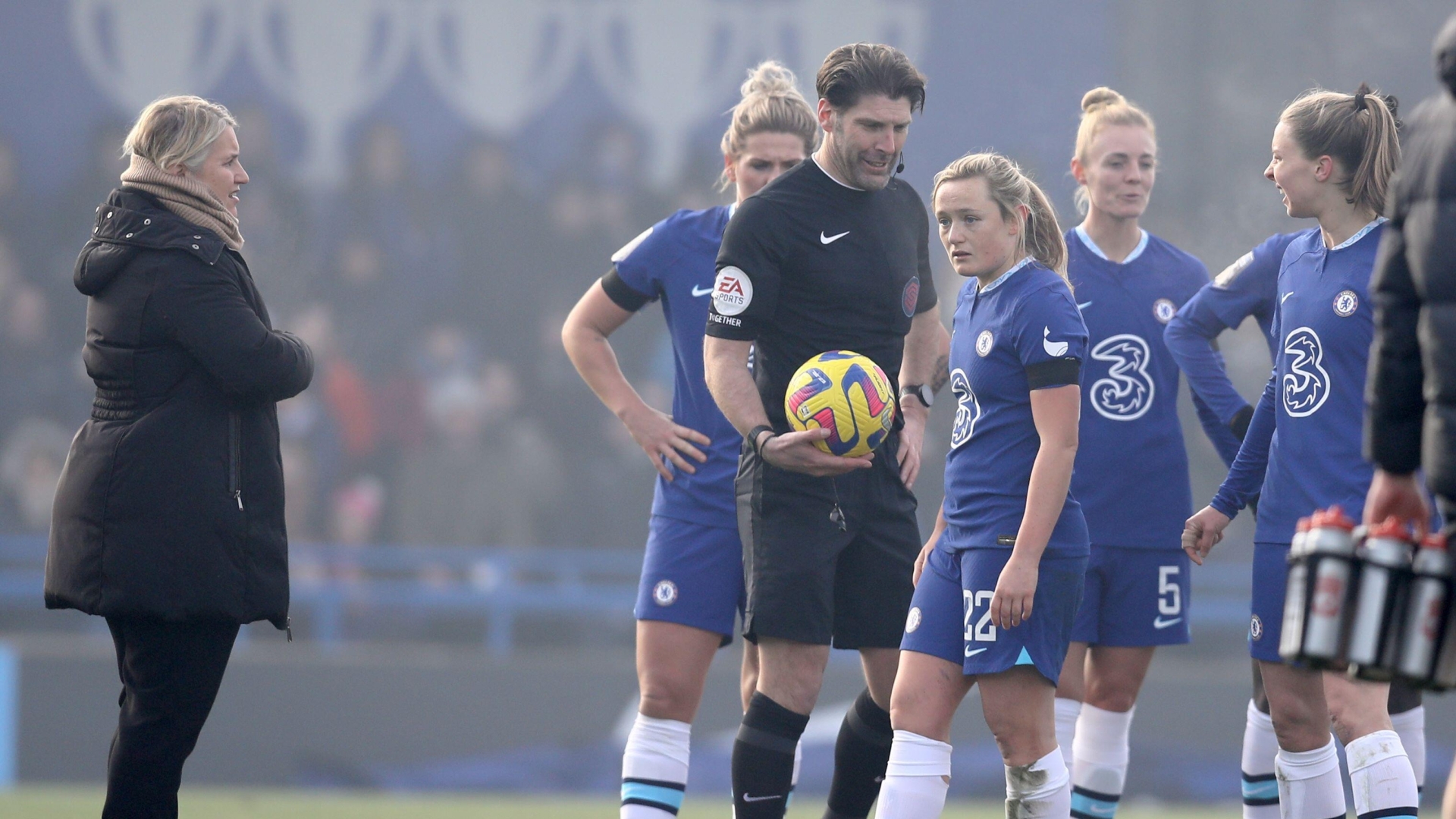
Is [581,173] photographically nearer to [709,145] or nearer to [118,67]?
[709,145]

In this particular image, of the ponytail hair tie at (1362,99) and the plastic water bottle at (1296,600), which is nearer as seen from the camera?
the plastic water bottle at (1296,600)

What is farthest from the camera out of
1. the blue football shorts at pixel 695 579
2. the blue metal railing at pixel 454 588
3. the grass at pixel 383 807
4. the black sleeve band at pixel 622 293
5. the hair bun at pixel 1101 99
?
the blue metal railing at pixel 454 588

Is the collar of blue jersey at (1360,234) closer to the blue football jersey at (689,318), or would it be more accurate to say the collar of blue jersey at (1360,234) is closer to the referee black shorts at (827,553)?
the referee black shorts at (827,553)

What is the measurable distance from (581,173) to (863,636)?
8.47m

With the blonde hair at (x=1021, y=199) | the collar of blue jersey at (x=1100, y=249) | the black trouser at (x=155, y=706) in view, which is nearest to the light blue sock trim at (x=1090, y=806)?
the collar of blue jersey at (x=1100, y=249)

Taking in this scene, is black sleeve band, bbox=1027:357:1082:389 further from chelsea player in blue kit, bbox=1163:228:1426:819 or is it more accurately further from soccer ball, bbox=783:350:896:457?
chelsea player in blue kit, bbox=1163:228:1426:819

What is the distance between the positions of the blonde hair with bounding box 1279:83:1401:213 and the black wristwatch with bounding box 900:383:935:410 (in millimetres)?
1253

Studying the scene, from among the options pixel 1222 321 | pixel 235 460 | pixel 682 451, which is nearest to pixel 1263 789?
pixel 1222 321

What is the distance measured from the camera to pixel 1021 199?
4.19 m

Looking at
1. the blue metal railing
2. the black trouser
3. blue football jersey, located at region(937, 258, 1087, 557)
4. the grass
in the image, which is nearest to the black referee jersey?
blue football jersey, located at region(937, 258, 1087, 557)

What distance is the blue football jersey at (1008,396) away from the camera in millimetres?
3977

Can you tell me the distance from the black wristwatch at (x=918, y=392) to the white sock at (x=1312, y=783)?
134cm

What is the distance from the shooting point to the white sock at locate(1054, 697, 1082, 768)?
5.08 metres

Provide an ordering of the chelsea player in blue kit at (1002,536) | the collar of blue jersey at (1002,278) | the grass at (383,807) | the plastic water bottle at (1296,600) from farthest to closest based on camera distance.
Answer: the grass at (383,807), the collar of blue jersey at (1002,278), the chelsea player in blue kit at (1002,536), the plastic water bottle at (1296,600)
